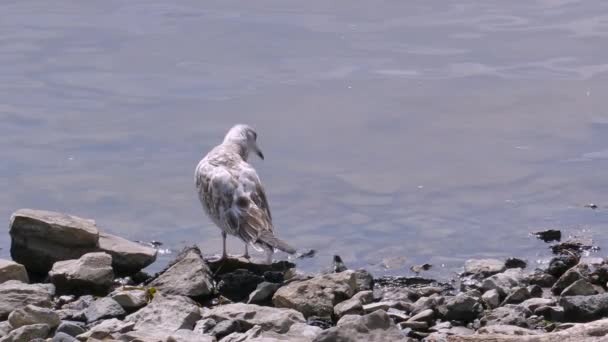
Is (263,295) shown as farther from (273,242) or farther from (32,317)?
(32,317)

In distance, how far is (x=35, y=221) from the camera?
1061 centimetres

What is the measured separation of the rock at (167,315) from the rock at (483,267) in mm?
2530

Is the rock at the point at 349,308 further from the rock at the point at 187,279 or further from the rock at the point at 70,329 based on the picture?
the rock at the point at 70,329

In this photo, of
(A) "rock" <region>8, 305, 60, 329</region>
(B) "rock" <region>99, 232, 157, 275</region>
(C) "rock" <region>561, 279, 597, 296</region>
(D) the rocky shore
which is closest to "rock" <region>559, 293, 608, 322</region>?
(D) the rocky shore

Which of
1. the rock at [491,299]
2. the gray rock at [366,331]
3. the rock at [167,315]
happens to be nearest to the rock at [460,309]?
the rock at [491,299]

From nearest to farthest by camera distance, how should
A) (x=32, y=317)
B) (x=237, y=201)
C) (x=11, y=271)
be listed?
(x=32, y=317)
(x=11, y=271)
(x=237, y=201)

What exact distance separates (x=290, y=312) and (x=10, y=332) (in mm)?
1746

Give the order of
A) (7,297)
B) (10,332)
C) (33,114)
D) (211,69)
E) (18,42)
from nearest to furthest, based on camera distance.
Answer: (10,332) → (7,297) → (33,114) → (211,69) → (18,42)

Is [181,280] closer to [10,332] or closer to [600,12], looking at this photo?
[10,332]

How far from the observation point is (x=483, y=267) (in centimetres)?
1065

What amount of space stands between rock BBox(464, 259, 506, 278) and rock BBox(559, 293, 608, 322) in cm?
167

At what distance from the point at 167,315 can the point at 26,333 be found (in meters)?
0.91

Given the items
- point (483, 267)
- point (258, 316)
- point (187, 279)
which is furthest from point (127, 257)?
point (483, 267)

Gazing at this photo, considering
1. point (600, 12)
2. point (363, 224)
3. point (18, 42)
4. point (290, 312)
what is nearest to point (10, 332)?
point (290, 312)
